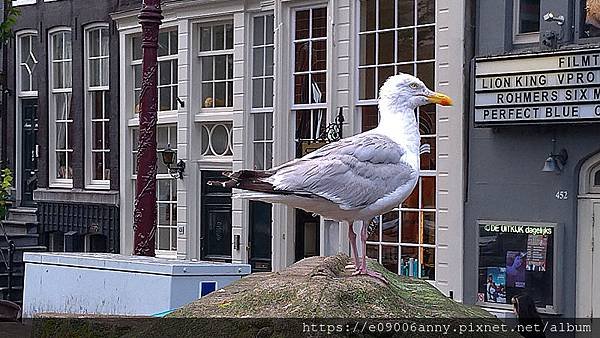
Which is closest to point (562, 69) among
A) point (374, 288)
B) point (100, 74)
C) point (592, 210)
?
point (592, 210)

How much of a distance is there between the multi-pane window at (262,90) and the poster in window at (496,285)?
15.9ft

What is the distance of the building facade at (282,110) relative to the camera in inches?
599

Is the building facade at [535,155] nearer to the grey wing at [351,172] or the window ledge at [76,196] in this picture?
the grey wing at [351,172]

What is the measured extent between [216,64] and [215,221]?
262 cm

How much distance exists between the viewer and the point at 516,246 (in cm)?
1418

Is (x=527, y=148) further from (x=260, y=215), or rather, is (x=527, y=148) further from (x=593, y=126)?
(x=260, y=215)

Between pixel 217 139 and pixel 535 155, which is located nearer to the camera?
pixel 535 155

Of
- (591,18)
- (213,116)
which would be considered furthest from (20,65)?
(591,18)

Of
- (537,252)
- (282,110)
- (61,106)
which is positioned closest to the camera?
(537,252)

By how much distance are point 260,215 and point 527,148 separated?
555cm

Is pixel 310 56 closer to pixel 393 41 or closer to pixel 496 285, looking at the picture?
pixel 393 41

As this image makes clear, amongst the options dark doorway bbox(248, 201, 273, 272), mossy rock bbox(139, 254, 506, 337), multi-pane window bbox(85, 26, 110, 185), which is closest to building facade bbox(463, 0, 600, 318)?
dark doorway bbox(248, 201, 273, 272)

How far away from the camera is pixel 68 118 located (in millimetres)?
22594

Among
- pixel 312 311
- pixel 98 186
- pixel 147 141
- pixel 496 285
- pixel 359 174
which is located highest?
pixel 147 141
